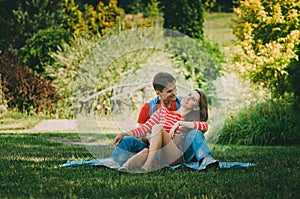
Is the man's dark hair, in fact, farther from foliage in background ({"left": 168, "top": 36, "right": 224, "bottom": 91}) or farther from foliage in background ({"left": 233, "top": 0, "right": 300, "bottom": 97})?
foliage in background ({"left": 233, "top": 0, "right": 300, "bottom": 97})

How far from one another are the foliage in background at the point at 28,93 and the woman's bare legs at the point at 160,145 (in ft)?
23.3

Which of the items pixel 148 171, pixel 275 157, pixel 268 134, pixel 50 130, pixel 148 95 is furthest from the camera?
pixel 148 95

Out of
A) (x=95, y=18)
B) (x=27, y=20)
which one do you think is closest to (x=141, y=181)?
(x=27, y=20)

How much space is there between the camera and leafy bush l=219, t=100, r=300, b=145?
306 inches

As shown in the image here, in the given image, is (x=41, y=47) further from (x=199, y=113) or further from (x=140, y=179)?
(x=140, y=179)

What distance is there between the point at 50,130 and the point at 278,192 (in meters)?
5.89

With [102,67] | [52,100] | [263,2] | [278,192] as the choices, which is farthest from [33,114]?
[278,192]

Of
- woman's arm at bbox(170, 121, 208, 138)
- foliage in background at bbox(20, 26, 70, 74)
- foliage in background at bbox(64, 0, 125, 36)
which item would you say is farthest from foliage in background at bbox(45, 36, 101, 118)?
woman's arm at bbox(170, 121, 208, 138)

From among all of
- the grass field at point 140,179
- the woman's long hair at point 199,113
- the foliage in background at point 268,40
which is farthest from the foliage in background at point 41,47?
the woman's long hair at point 199,113

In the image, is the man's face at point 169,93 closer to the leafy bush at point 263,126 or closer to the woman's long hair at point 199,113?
the woman's long hair at point 199,113

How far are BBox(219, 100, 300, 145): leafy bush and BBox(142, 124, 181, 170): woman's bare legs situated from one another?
10.6ft

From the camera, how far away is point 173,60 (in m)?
11.1

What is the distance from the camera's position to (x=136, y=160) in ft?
15.2

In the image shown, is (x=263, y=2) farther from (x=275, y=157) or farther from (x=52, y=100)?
(x=275, y=157)
